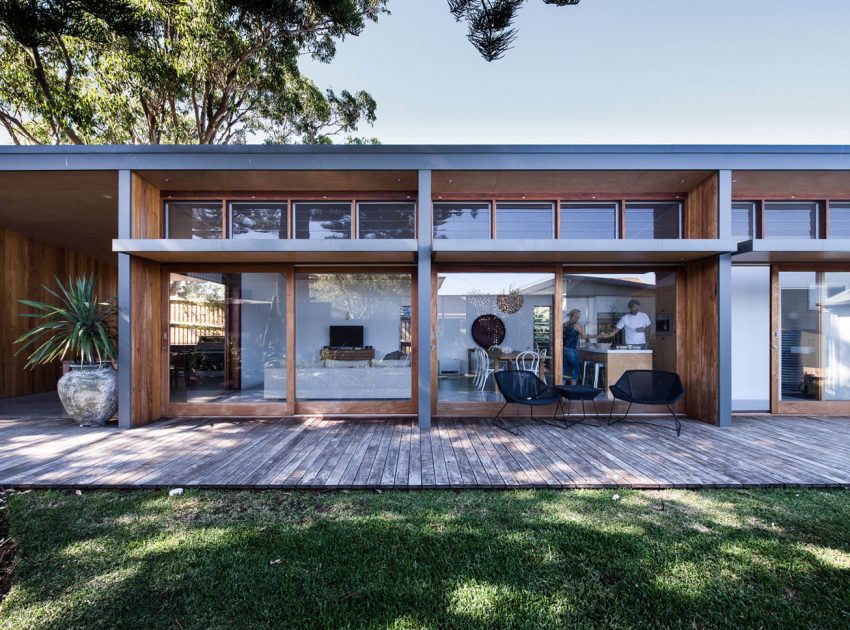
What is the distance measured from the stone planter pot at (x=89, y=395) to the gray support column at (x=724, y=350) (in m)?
7.92

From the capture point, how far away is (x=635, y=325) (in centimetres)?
548

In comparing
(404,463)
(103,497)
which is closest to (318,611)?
(404,463)

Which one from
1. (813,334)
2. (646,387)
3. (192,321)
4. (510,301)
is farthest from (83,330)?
(813,334)

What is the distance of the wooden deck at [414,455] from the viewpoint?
118 inches

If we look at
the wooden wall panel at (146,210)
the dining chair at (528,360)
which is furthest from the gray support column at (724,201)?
the wooden wall panel at (146,210)

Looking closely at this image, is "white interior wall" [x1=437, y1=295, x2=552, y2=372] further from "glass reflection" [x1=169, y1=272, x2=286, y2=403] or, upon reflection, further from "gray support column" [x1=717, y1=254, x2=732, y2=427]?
"glass reflection" [x1=169, y1=272, x2=286, y2=403]

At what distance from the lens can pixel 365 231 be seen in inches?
209

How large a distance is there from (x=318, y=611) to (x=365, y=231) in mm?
4498

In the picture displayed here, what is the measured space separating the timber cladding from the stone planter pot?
312cm

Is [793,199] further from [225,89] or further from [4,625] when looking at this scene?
[225,89]

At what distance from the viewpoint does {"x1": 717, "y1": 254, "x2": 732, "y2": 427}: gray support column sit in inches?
183

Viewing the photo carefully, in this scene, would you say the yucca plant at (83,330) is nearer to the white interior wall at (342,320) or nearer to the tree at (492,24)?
the white interior wall at (342,320)

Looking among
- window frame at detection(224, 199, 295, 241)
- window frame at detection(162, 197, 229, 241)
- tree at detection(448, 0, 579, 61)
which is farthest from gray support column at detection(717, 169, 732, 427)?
window frame at detection(162, 197, 229, 241)

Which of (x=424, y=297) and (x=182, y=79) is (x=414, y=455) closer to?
(x=424, y=297)
